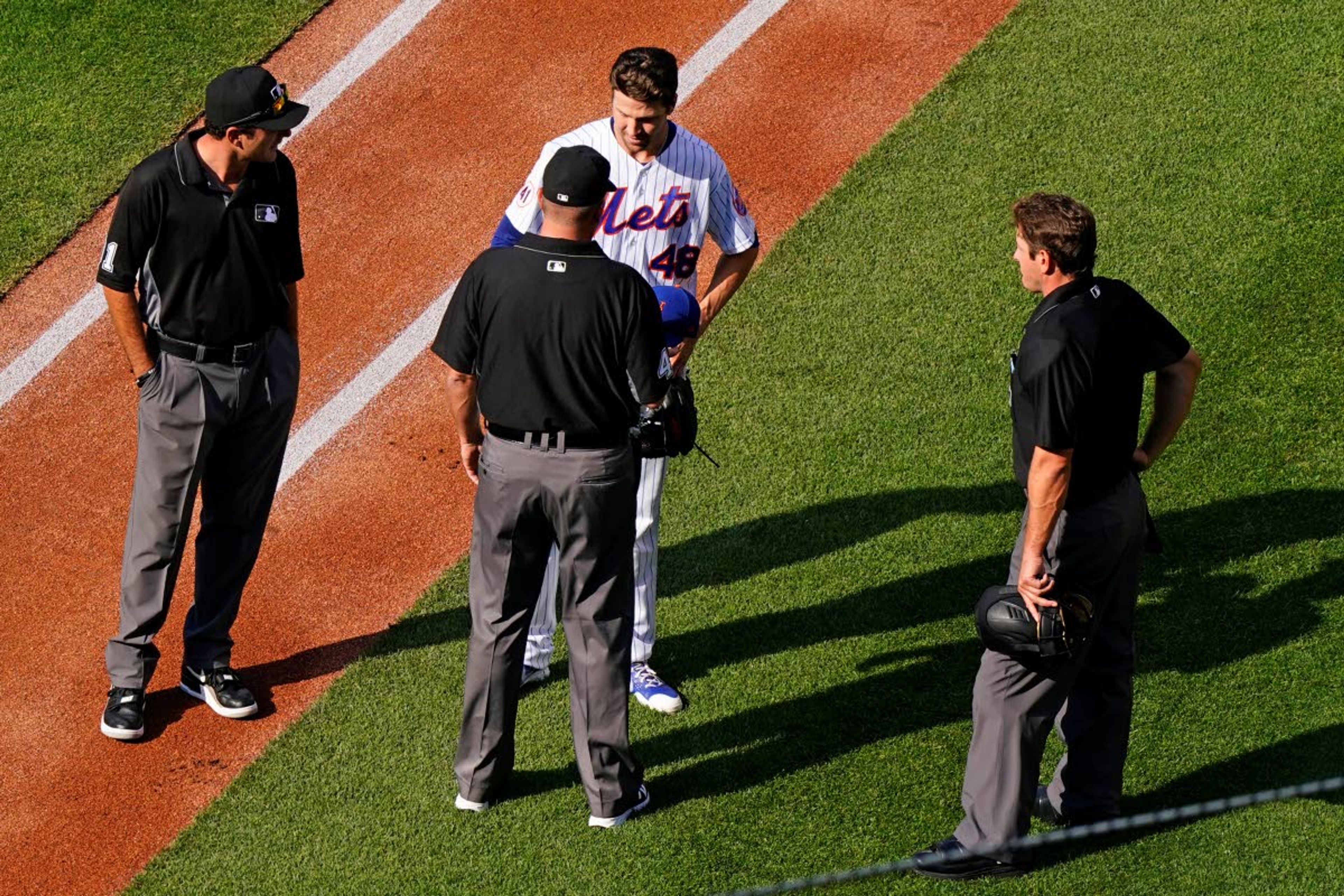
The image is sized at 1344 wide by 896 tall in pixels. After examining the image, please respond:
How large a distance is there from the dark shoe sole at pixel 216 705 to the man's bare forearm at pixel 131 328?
1207 millimetres

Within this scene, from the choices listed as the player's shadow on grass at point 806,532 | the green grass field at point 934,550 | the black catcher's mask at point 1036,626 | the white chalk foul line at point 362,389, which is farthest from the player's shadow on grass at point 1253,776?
the white chalk foul line at point 362,389

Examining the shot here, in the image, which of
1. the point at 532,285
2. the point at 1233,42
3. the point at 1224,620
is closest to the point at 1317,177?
the point at 1233,42

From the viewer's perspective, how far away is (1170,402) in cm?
469

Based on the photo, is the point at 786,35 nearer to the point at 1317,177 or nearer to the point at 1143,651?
the point at 1317,177

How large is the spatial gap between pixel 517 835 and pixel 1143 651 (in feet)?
7.89

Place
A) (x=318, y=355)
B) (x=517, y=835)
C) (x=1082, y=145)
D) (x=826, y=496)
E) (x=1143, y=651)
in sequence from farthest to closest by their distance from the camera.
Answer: (x=1082, y=145) → (x=318, y=355) → (x=826, y=496) → (x=1143, y=651) → (x=517, y=835)

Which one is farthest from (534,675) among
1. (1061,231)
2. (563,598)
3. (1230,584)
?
(1230,584)

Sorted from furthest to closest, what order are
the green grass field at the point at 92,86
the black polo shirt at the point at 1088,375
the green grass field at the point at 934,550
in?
1. the green grass field at the point at 92,86
2. the green grass field at the point at 934,550
3. the black polo shirt at the point at 1088,375

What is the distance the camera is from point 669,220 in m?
5.09

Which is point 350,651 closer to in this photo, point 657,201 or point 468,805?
point 468,805

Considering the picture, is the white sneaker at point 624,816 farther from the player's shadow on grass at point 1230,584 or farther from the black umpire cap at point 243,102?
the black umpire cap at point 243,102

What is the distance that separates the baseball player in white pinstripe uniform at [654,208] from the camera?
488cm

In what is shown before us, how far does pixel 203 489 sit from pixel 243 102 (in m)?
1.41

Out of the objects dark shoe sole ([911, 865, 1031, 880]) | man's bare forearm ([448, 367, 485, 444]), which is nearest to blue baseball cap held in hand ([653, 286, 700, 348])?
man's bare forearm ([448, 367, 485, 444])
